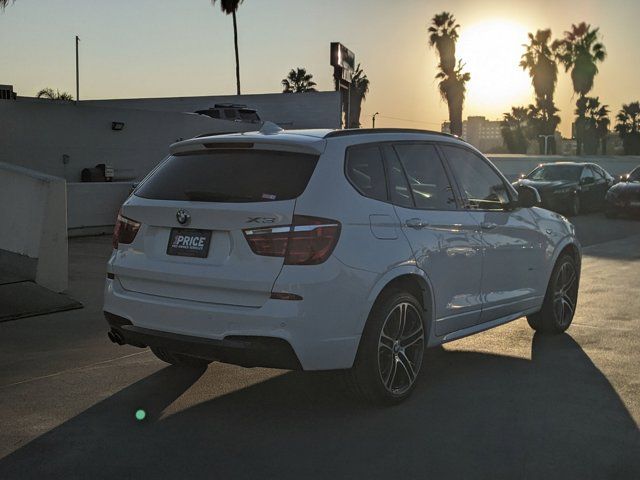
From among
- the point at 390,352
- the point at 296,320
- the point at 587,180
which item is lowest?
the point at 390,352

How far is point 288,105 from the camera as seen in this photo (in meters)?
44.3

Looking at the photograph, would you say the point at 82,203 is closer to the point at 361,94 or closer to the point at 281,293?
the point at 281,293

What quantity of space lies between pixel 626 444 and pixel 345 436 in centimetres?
158

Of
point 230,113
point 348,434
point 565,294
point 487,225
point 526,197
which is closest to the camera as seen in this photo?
point 348,434

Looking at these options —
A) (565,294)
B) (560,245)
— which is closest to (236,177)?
(560,245)

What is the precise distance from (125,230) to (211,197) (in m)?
0.75

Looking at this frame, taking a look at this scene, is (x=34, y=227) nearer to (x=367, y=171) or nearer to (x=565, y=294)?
(x=367, y=171)

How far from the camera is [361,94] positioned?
8262cm

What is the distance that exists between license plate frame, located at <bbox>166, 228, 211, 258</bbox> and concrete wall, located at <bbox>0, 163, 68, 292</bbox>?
5.08 m

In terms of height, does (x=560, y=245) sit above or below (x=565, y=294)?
above

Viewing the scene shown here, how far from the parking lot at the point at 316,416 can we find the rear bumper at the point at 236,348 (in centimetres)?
42

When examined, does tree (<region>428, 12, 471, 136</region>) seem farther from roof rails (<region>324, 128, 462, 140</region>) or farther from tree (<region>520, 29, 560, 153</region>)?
roof rails (<region>324, 128, 462, 140</region>)

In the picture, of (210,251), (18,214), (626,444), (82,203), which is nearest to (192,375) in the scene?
(210,251)

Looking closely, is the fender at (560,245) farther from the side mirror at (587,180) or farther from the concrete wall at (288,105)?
the concrete wall at (288,105)
